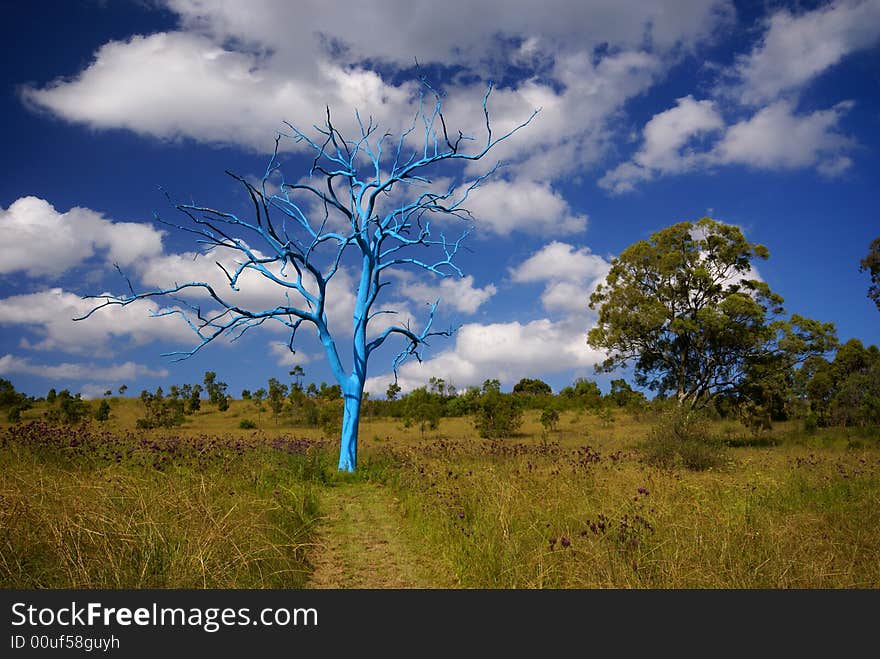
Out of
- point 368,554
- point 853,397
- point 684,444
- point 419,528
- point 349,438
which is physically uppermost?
point 853,397

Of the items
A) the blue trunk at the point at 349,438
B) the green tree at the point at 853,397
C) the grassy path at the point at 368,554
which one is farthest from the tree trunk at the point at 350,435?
the green tree at the point at 853,397

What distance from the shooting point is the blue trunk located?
15.2 meters

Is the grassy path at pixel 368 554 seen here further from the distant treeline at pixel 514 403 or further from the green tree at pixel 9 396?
the green tree at pixel 9 396

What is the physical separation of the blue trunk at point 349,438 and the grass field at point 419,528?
A: 136 inches

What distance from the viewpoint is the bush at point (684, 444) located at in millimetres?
15062

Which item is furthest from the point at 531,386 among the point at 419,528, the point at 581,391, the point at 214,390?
the point at 419,528

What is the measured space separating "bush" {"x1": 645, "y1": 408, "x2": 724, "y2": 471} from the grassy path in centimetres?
885

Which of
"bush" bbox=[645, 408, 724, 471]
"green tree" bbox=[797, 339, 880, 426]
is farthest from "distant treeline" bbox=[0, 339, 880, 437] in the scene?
"bush" bbox=[645, 408, 724, 471]

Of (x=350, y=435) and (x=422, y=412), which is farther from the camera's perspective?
(x=422, y=412)

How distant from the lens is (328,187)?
1730 cm

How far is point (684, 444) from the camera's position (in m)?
15.5

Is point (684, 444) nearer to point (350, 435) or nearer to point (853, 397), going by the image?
point (350, 435)

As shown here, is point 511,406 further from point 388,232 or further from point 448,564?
point 448,564

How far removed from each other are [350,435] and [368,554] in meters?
8.70
